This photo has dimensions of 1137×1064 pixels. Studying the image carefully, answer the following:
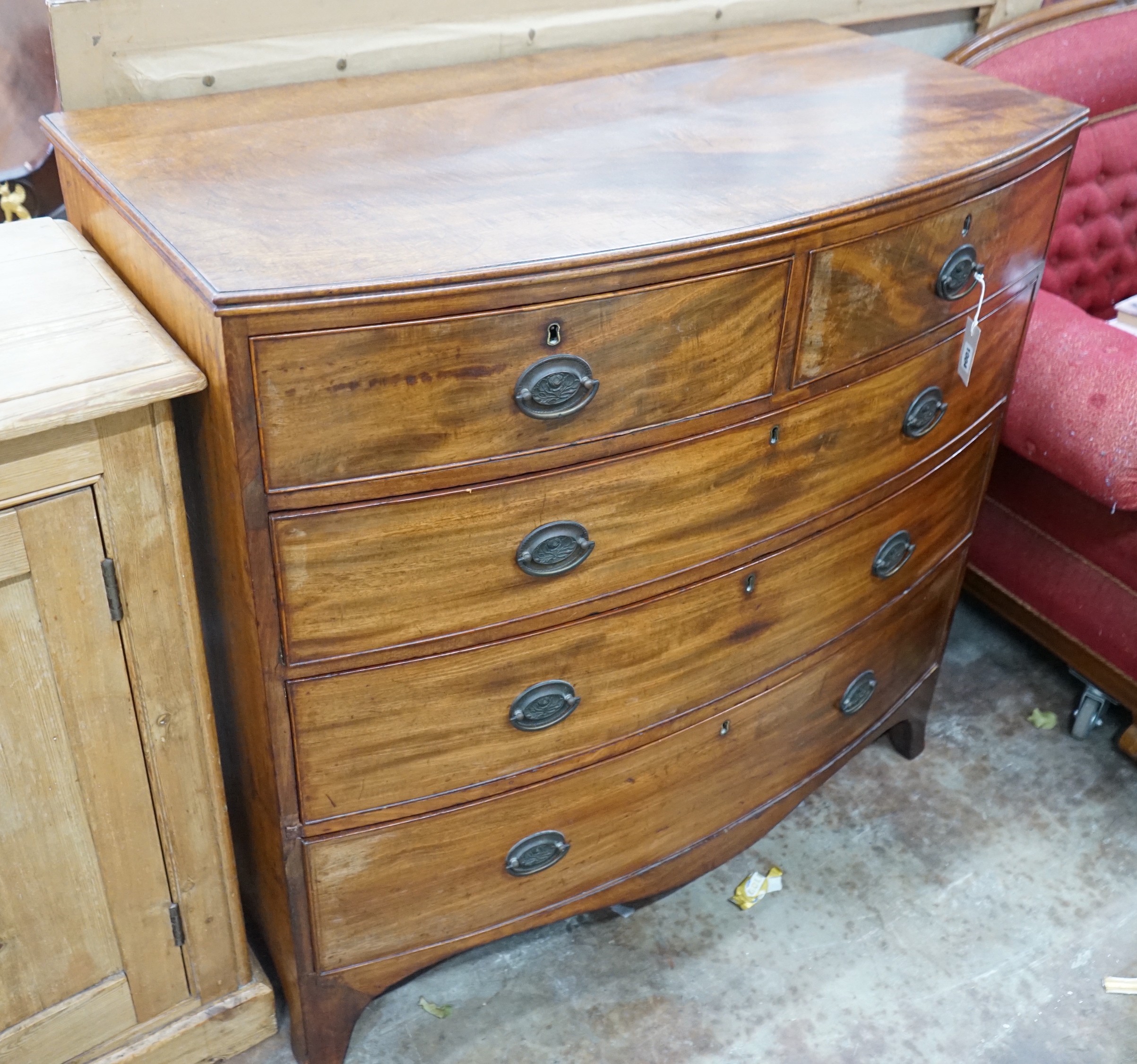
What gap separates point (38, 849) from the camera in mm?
1331

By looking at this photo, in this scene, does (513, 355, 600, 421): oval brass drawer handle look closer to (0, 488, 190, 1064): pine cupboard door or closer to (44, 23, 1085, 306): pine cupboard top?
(44, 23, 1085, 306): pine cupboard top

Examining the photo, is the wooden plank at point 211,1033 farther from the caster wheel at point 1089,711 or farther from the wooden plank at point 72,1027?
the caster wheel at point 1089,711

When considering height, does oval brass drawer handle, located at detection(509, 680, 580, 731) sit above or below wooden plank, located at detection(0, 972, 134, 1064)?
above

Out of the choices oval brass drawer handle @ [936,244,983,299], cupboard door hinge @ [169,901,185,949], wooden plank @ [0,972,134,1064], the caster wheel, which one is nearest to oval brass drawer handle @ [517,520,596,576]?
oval brass drawer handle @ [936,244,983,299]

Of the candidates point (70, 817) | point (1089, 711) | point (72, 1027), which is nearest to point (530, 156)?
point (70, 817)

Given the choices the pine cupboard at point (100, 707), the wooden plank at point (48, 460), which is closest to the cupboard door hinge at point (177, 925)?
the pine cupboard at point (100, 707)

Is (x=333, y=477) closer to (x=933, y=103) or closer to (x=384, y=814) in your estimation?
(x=384, y=814)

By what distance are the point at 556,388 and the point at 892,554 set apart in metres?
0.72

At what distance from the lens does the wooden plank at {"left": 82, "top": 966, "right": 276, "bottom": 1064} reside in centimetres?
156

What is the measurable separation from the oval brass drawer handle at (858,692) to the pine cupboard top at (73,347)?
3.61ft

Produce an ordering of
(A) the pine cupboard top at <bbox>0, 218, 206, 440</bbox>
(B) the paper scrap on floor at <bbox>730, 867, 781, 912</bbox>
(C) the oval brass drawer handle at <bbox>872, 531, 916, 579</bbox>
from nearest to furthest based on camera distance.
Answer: (A) the pine cupboard top at <bbox>0, 218, 206, 440</bbox> → (C) the oval brass drawer handle at <bbox>872, 531, 916, 579</bbox> → (B) the paper scrap on floor at <bbox>730, 867, 781, 912</bbox>

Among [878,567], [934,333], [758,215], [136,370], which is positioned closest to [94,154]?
[136,370]

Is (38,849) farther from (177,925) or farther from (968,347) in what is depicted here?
(968,347)

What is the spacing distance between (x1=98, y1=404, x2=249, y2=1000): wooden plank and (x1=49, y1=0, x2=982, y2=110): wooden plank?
0.53 m
